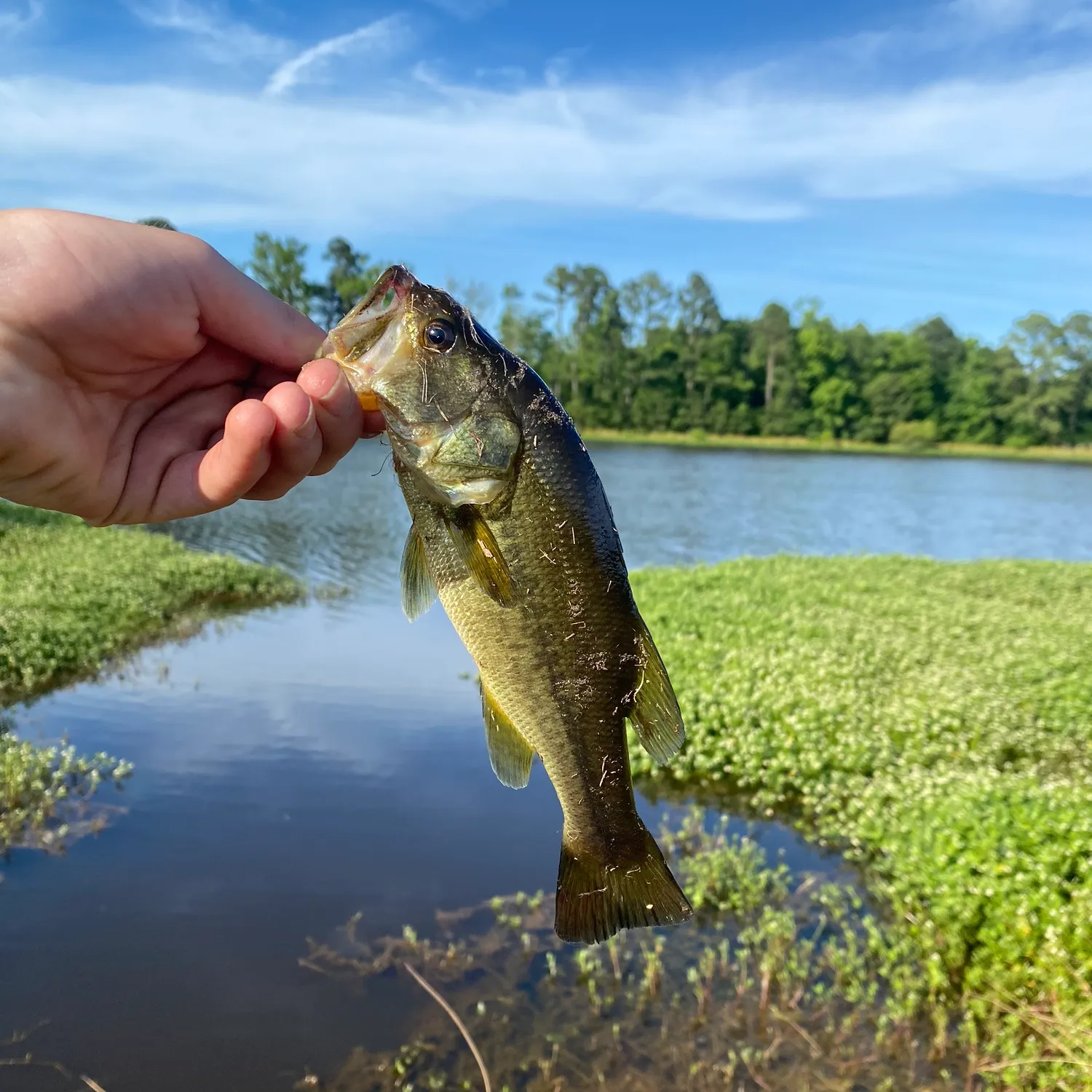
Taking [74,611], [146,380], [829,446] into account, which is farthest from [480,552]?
[829,446]

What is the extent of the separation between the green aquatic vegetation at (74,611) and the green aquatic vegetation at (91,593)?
0.02m

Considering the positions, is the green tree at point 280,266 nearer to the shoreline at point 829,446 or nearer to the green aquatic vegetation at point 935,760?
the green aquatic vegetation at point 935,760

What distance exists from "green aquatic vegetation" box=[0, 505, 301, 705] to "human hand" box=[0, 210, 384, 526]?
9335 mm

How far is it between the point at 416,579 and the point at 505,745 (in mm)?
543

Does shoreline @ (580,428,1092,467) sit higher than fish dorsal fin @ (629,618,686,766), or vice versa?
shoreline @ (580,428,1092,467)

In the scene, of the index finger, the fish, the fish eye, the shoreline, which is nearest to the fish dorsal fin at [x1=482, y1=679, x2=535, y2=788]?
the fish

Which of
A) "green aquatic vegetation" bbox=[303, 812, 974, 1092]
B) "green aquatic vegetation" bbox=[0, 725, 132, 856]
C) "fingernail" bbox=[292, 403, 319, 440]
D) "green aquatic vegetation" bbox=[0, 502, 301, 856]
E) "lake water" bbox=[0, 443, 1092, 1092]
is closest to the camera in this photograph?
"fingernail" bbox=[292, 403, 319, 440]

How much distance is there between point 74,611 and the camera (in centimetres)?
1321

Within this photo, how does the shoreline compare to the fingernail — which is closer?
the fingernail

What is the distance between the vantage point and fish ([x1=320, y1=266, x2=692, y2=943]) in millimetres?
2258

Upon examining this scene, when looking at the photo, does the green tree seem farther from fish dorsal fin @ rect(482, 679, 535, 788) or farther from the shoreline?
the shoreline

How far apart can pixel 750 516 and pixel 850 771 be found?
2708cm

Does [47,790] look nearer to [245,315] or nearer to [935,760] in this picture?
[245,315]

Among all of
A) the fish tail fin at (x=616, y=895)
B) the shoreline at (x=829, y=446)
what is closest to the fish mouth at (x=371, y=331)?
the fish tail fin at (x=616, y=895)
